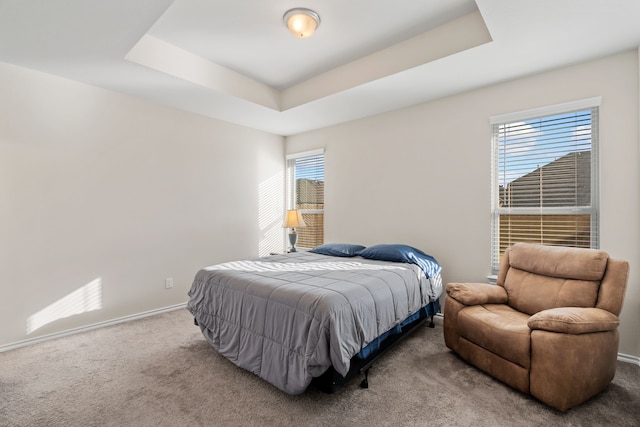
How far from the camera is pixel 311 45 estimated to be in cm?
286

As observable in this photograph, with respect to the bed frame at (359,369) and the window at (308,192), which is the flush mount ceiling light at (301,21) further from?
the bed frame at (359,369)

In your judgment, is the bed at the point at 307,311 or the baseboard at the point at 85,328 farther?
the baseboard at the point at 85,328

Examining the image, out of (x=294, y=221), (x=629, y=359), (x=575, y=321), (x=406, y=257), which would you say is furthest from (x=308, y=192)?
(x=629, y=359)

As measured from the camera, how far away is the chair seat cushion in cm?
195

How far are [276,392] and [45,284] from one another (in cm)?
251

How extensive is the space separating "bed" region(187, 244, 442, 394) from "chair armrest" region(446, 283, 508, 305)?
0.33 m

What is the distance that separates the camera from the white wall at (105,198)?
271cm

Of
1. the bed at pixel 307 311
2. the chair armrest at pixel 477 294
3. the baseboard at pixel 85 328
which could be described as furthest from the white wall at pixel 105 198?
the chair armrest at pixel 477 294

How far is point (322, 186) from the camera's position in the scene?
187 inches

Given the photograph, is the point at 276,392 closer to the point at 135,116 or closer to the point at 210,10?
the point at 210,10

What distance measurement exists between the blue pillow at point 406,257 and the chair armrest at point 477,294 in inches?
18.1

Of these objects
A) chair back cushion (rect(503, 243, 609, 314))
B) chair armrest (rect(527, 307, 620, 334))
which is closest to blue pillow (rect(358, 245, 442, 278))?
chair back cushion (rect(503, 243, 609, 314))

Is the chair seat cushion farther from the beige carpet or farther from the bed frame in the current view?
the bed frame

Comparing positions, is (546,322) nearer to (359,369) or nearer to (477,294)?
(477,294)
